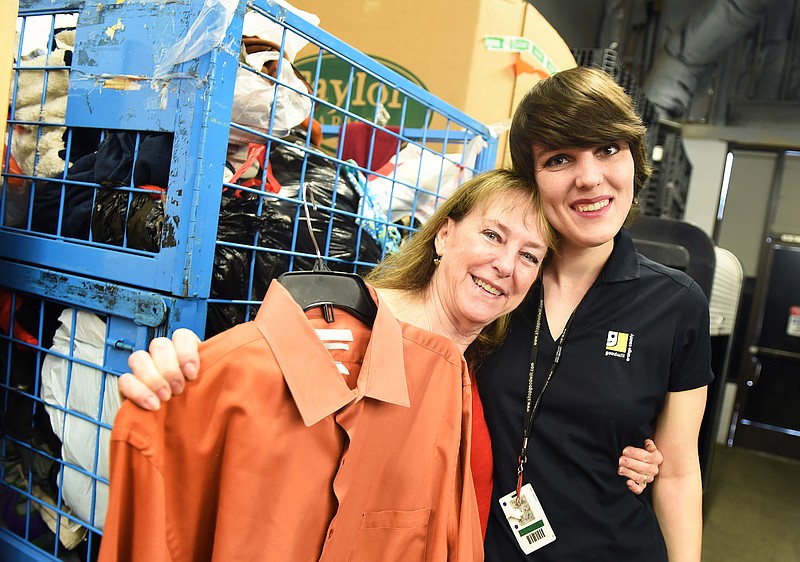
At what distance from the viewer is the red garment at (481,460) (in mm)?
1275

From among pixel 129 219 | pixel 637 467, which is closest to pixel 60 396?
pixel 129 219

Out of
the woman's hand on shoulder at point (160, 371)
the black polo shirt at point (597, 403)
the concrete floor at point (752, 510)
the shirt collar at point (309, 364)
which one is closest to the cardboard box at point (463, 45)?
the black polo shirt at point (597, 403)

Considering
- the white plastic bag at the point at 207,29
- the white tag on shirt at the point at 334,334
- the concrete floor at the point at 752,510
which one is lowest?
the concrete floor at the point at 752,510

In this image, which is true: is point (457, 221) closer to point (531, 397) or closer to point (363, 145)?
point (531, 397)

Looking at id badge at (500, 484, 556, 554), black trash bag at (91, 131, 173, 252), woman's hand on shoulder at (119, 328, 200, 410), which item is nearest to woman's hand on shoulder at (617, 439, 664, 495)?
id badge at (500, 484, 556, 554)

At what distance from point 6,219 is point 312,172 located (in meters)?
0.67

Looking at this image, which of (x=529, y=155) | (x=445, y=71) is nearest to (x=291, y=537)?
(x=529, y=155)

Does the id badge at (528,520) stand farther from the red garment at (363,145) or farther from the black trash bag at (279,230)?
the red garment at (363,145)

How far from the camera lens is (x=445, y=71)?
231 centimetres

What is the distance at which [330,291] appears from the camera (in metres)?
1.04

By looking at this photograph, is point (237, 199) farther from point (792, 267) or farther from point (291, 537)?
point (792, 267)

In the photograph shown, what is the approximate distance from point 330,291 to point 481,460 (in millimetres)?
525

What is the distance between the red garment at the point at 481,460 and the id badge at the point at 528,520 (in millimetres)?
46

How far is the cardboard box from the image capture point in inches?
89.4
